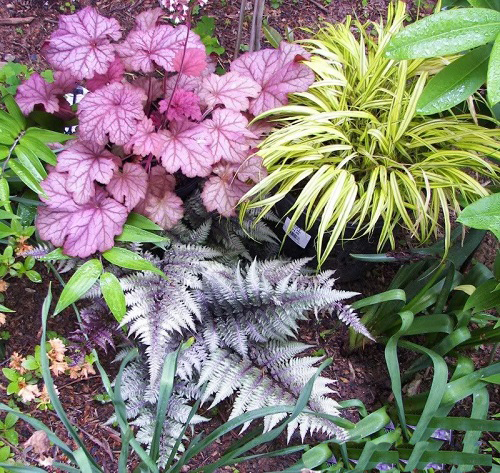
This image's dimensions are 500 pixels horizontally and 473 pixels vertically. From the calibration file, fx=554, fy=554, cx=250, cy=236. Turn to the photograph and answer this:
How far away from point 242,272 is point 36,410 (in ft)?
2.37

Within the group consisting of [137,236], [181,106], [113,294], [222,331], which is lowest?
[222,331]

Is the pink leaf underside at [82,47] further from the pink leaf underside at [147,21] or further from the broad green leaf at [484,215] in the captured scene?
the broad green leaf at [484,215]

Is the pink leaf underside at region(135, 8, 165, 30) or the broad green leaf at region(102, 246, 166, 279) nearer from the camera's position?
the broad green leaf at region(102, 246, 166, 279)

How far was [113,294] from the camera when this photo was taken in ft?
5.08

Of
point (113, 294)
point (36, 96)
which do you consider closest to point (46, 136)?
point (36, 96)

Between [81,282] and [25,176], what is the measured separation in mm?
358

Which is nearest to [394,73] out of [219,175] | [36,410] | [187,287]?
[219,175]

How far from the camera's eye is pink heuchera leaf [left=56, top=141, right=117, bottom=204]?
1579 mm

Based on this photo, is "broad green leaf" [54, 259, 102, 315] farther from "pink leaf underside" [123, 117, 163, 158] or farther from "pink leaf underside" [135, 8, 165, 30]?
"pink leaf underside" [135, 8, 165, 30]

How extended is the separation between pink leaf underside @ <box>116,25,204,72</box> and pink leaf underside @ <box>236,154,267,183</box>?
0.35 m

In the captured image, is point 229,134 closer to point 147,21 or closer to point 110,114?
point 110,114

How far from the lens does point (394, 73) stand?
75.5 inches

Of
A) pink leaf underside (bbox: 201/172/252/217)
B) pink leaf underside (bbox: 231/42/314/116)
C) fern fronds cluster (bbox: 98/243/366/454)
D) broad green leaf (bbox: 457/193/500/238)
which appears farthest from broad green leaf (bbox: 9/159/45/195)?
broad green leaf (bbox: 457/193/500/238)

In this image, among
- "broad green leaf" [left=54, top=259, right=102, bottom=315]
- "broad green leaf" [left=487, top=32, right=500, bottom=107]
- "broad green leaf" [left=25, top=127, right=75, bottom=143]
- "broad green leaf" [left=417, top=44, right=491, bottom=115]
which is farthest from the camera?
"broad green leaf" [left=25, top=127, right=75, bottom=143]
